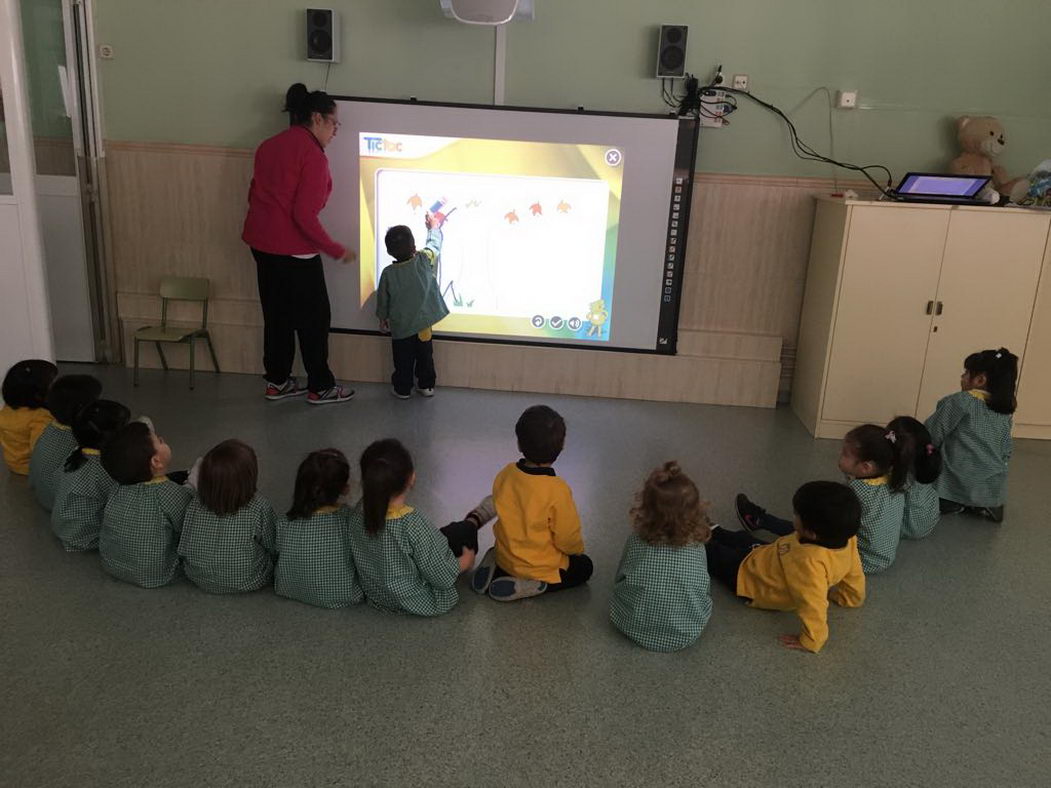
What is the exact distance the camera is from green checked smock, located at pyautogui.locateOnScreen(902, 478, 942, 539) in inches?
125

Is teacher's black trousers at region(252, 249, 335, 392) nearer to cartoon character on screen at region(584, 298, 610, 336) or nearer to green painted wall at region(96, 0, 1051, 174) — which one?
green painted wall at region(96, 0, 1051, 174)

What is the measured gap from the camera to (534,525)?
2629 mm

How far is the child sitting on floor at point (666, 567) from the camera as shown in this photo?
93.5 inches

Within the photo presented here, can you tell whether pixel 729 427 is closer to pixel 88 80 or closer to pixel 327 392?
pixel 327 392

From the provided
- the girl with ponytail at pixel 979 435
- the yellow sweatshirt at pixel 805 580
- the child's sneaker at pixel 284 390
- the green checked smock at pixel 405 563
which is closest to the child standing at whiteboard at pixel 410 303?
the child's sneaker at pixel 284 390

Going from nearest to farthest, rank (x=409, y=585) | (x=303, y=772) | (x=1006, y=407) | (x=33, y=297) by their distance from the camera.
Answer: (x=303, y=772)
(x=409, y=585)
(x=1006, y=407)
(x=33, y=297)

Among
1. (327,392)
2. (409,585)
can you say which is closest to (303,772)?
(409,585)

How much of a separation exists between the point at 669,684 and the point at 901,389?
269cm

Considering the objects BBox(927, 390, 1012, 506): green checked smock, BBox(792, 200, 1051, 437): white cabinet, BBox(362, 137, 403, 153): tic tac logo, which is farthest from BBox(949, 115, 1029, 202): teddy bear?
BBox(362, 137, 403, 153): tic tac logo

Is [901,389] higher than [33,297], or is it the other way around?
[33,297]

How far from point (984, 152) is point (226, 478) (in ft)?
13.5

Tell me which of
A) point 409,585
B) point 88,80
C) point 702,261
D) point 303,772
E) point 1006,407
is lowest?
point 303,772

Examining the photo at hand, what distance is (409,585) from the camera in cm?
254

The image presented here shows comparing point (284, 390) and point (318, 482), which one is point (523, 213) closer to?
point (284, 390)
